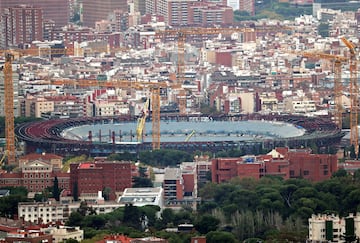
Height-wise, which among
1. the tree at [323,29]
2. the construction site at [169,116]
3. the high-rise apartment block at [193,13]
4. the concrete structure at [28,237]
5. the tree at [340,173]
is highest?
the high-rise apartment block at [193,13]

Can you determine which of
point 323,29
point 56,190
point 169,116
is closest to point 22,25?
point 323,29

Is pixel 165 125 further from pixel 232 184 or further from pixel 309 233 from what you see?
pixel 309 233

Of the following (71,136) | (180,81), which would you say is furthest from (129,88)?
(71,136)

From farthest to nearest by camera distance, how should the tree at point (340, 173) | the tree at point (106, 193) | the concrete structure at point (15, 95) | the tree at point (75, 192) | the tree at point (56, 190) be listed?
the concrete structure at point (15, 95)
the tree at point (340, 173)
the tree at point (106, 193)
the tree at point (75, 192)
the tree at point (56, 190)

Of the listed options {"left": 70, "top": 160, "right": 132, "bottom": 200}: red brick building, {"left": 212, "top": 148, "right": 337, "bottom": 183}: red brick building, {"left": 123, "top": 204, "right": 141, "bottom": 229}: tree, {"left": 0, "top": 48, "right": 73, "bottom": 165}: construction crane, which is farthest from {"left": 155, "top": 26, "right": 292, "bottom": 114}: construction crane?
{"left": 123, "top": 204, "right": 141, "bottom": 229}: tree

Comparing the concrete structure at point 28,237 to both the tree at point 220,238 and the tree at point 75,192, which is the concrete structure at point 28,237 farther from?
the tree at point 75,192

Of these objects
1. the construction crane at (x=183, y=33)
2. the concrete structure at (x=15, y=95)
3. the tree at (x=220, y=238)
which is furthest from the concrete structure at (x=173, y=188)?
the construction crane at (x=183, y=33)
